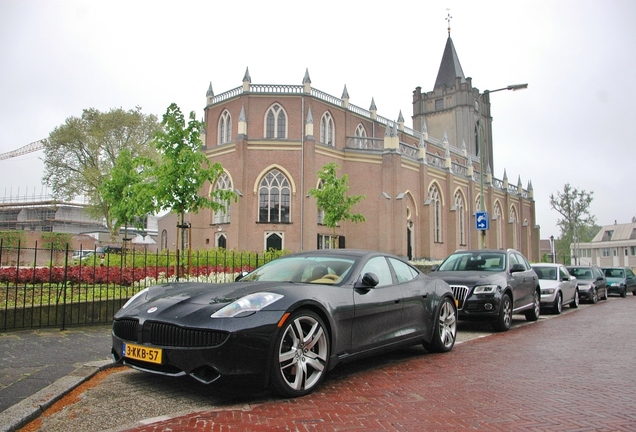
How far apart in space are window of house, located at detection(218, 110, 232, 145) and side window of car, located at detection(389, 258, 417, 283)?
31090 mm

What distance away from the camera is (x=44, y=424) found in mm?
3939

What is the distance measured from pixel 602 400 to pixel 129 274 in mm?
11193

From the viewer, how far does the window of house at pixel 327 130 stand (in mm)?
37344

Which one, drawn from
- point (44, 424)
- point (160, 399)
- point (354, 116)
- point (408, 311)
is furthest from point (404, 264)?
point (354, 116)

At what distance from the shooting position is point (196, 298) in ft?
15.9

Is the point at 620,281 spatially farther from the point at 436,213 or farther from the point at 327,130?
the point at 327,130

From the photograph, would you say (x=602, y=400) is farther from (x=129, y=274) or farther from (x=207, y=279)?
(x=129, y=274)

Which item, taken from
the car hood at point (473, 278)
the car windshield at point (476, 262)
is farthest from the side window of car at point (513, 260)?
the car hood at point (473, 278)

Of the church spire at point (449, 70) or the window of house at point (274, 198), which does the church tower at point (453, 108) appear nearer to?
the church spire at point (449, 70)

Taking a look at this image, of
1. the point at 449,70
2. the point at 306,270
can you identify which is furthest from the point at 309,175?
the point at 449,70

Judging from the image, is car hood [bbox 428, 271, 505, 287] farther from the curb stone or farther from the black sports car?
the curb stone

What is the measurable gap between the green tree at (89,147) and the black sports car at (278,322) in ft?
137

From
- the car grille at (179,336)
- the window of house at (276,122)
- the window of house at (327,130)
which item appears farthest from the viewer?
the window of house at (327,130)

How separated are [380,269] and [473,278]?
4291 millimetres
